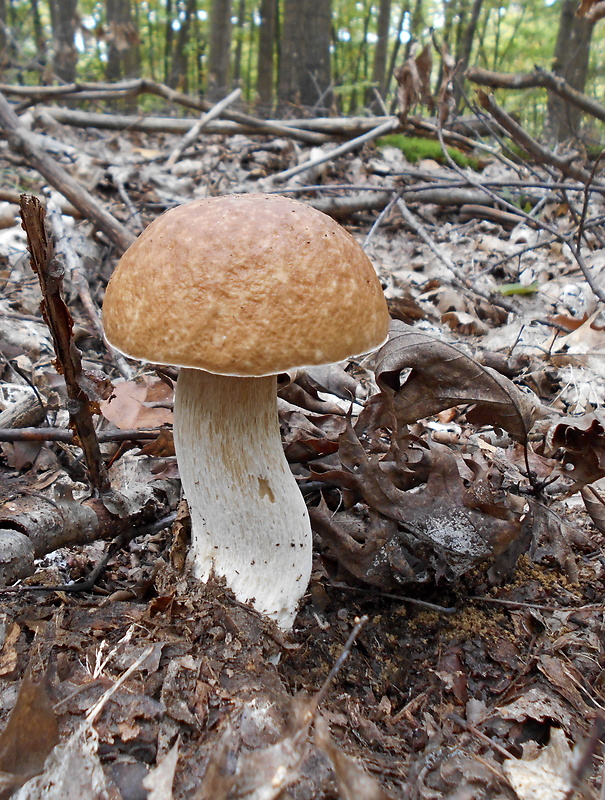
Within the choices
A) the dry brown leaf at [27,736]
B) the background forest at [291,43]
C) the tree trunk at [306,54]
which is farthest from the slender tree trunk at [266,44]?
the dry brown leaf at [27,736]

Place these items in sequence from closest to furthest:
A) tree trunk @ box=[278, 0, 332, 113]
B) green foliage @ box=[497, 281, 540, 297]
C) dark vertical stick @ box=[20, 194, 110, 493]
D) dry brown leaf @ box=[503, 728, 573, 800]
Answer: dry brown leaf @ box=[503, 728, 573, 800] → dark vertical stick @ box=[20, 194, 110, 493] → green foliage @ box=[497, 281, 540, 297] → tree trunk @ box=[278, 0, 332, 113]

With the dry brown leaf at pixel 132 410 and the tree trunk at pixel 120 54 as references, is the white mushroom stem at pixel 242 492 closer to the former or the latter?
the dry brown leaf at pixel 132 410

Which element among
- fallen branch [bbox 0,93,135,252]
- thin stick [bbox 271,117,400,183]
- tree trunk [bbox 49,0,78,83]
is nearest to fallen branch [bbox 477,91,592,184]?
thin stick [bbox 271,117,400,183]

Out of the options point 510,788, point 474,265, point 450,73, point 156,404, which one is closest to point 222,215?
point 156,404

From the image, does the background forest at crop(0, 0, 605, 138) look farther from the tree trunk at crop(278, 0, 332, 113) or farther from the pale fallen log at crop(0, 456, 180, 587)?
the pale fallen log at crop(0, 456, 180, 587)

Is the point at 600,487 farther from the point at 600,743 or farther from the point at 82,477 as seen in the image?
the point at 82,477

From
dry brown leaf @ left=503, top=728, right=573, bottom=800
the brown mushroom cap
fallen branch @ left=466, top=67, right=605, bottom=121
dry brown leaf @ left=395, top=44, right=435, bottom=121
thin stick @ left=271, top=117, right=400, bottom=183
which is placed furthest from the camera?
thin stick @ left=271, top=117, right=400, bottom=183
